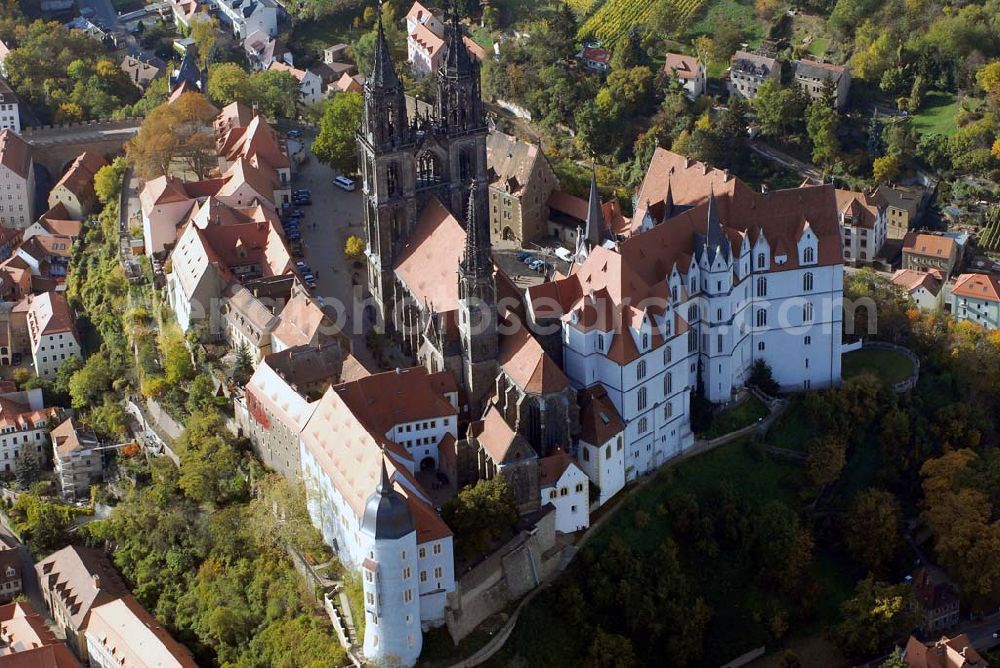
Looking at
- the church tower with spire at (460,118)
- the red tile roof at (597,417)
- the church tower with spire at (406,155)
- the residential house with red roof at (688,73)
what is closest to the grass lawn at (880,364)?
the red tile roof at (597,417)

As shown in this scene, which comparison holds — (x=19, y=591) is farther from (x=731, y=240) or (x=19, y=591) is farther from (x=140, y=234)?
(x=731, y=240)

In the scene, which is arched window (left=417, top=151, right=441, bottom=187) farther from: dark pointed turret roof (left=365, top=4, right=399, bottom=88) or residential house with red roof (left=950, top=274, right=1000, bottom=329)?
residential house with red roof (left=950, top=274, right=1000, bottom=329)

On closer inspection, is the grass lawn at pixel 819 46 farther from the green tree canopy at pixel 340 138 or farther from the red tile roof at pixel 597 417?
the red tile roof at pixel 597 417

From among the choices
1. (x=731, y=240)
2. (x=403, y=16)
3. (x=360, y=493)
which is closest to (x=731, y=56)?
(x=403, y=16)

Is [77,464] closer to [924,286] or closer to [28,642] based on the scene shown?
[28,642]

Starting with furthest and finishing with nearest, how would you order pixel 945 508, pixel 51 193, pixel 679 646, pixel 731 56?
1. pixel 731 56
2. pixel 51 193
3. pixel 945 508
4. pixel 679 646

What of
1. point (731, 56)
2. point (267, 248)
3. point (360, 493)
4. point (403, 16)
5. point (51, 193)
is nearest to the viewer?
point (360, 493)

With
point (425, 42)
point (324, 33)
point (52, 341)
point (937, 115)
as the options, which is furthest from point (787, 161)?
point (52, 341)
